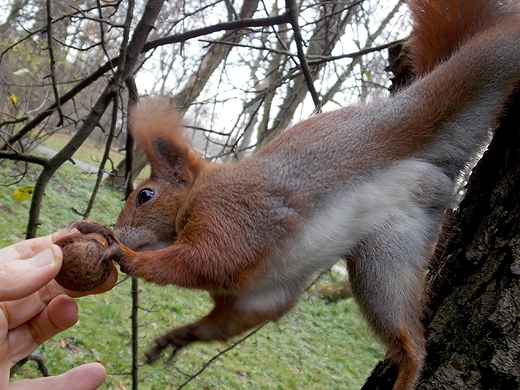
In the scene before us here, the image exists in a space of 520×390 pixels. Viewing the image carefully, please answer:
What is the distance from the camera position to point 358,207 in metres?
1.34

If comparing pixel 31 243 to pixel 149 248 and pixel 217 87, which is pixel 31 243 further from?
pixel 217 87

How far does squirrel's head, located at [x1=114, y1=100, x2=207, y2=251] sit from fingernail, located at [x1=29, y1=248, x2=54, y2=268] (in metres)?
0.36

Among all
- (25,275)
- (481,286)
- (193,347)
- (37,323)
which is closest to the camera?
(25,275)

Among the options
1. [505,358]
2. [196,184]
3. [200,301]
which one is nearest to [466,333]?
[505,358]

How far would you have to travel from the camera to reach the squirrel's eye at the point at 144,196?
62.7 inches

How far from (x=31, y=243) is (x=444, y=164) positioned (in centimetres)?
129

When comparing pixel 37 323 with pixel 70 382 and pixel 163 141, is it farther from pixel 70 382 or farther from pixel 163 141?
pixel 163 141

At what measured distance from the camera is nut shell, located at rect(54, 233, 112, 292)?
1.19 meters

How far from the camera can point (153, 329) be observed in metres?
4.19

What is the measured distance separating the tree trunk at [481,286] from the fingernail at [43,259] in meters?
1.00

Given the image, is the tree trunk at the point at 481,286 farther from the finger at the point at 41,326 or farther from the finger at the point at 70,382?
the finger at the point at 41,326

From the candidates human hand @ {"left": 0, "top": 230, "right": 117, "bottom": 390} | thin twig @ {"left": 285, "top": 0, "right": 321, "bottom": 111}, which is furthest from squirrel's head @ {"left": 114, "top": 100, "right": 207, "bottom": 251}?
thin twig @ {"left": 285, "top": 0, "right": 321, "bottom": 111}

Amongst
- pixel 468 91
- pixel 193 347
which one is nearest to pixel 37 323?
pixel 468 91

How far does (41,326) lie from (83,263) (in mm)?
534
